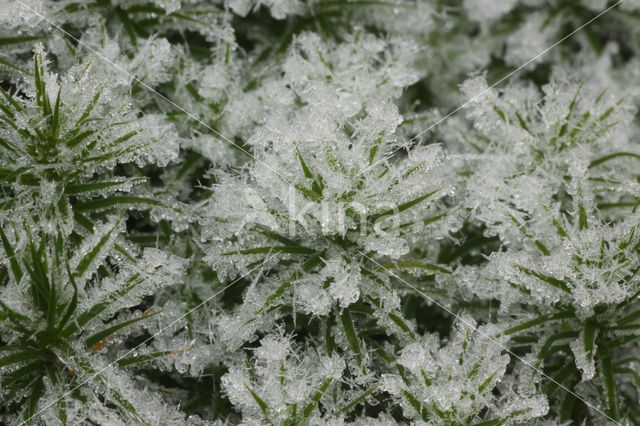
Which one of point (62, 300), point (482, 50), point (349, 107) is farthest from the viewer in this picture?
point (482, 50)

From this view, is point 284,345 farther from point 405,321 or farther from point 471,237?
point 471,237

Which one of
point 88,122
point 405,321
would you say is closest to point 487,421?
point 405,321

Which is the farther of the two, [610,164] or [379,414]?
[610,164]

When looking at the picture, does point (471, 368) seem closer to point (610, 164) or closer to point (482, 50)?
point (610, 164)

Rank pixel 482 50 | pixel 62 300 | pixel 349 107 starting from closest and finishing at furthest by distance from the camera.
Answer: pixel 62 300 → pixel 349 107 → pixel 482 50

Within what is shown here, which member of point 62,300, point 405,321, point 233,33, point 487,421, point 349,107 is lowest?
point 487,421

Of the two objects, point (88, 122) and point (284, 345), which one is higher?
point (88, 122)
